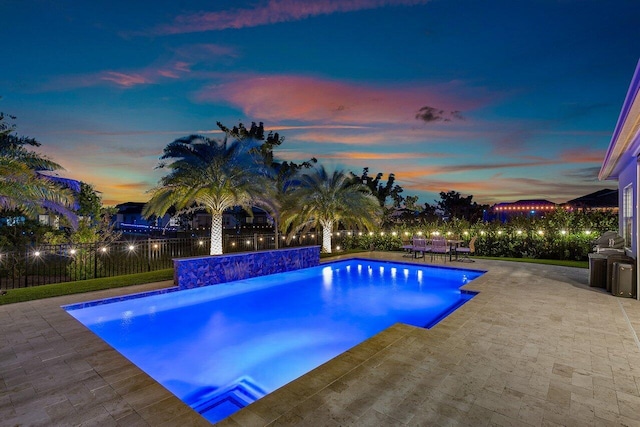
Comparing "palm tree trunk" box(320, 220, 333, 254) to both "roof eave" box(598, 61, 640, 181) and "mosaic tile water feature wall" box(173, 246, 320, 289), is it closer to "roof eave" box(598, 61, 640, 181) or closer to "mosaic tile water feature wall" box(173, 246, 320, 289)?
"mosaic tile water feature wall" box(173, 246, 320, 289)

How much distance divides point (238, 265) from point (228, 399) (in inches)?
270

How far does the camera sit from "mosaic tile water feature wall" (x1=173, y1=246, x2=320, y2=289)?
9.62 meters

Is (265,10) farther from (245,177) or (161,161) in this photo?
(161,161)

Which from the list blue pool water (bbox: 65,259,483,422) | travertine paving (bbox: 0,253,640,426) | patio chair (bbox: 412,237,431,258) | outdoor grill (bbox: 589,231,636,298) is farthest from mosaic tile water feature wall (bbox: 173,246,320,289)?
outdoor grill (bbox: 589,231,636,298)

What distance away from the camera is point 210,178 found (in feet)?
38.2

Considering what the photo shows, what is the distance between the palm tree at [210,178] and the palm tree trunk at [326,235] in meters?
5.70

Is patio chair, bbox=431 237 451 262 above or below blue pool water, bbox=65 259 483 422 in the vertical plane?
above

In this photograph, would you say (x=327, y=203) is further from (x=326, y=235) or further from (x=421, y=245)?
(x=421, y=245)

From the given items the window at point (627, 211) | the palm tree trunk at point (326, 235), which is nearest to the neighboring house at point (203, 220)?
the palm tree trunk at point (326, 235)

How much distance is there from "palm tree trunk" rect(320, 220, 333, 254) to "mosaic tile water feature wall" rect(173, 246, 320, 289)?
3237mm

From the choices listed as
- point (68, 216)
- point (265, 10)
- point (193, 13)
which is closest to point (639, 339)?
point (265, 10)

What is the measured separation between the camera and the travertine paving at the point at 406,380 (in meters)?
3.00

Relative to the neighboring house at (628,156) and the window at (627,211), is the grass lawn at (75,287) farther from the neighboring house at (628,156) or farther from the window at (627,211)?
the window at (627,211)

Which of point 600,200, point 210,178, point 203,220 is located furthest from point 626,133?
point 203,220
